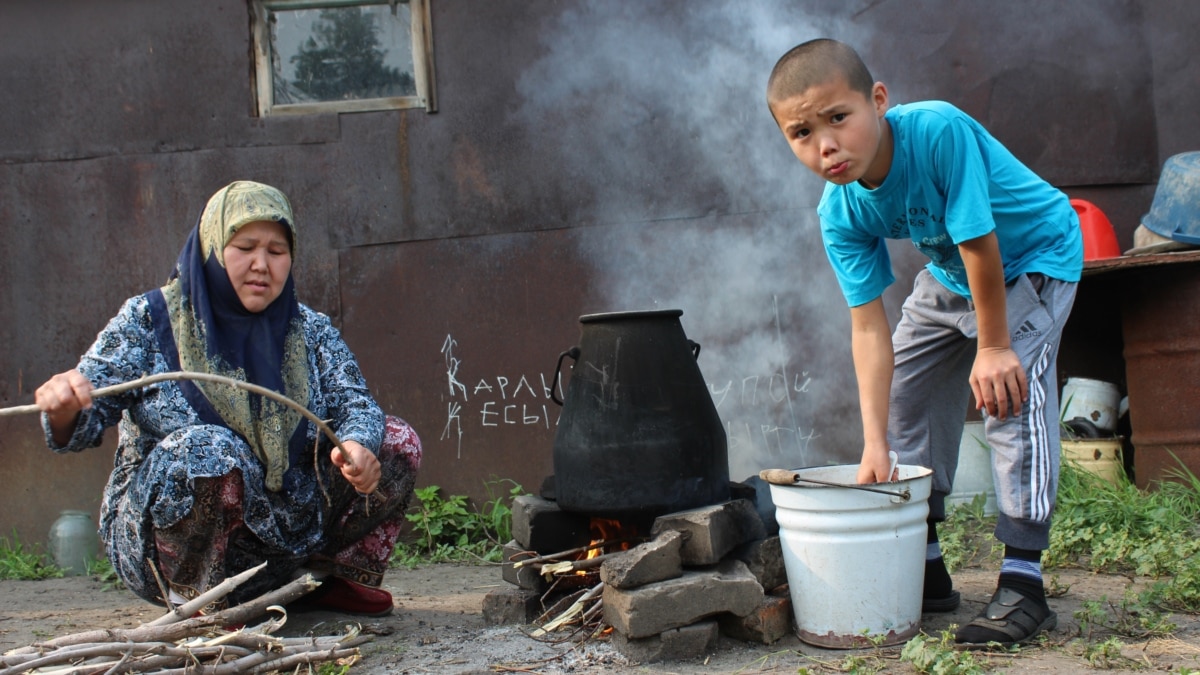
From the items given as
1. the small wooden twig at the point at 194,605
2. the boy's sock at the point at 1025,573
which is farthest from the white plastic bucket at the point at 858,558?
the small wooden twig at the point at 194,605

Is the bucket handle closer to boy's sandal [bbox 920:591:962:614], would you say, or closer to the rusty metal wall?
boy's sandal [bbox 920:591:962:614]

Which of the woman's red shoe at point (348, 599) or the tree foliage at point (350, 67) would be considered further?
the tree foliage at point (350, 67)

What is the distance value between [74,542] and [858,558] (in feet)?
13.8

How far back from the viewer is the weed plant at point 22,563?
4.99 m

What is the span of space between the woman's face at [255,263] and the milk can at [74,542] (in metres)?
2.66

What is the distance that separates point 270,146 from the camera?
522 centimetres

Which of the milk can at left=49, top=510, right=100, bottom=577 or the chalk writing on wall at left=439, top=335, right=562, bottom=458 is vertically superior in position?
the chalk writing on wall at left=439, top=335, right=562, bottom=458

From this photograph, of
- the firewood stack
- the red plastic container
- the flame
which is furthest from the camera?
the red plastic container

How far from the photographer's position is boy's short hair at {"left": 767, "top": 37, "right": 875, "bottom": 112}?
258cm

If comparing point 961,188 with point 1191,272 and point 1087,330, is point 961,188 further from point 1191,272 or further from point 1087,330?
point 1087,330

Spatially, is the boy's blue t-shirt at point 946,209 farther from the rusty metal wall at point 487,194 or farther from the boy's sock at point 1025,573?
the rusty metal wall at point 487,194

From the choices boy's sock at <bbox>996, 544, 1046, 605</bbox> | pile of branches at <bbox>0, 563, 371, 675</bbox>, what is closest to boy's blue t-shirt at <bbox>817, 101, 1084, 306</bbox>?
boy's sock at <bbox>996, 544, 1046, 605</bbox>

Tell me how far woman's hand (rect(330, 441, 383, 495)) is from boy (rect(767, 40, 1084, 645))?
1529 mm

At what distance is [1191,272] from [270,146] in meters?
4.57
